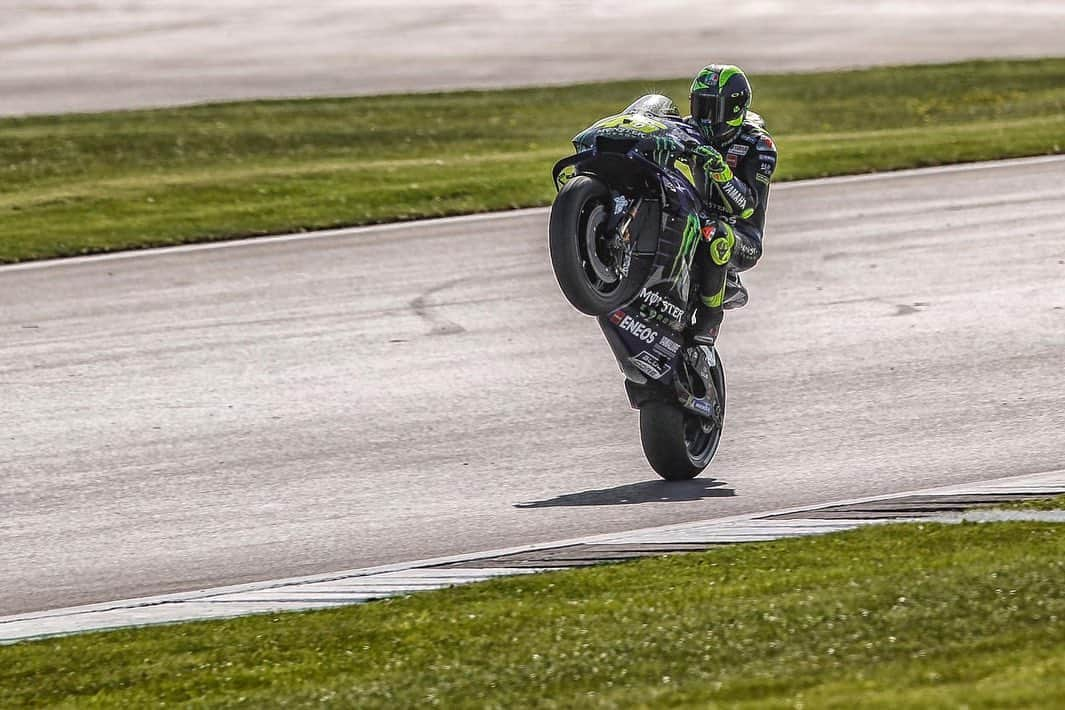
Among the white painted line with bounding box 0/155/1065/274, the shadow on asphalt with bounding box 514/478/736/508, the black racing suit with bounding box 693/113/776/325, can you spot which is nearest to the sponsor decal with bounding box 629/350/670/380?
the black racing suit with bounding box 693/113/776/325

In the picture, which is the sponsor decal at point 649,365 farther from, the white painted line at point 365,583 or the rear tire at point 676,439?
the white painted line at point 365,583

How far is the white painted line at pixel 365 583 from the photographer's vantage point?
24.7 feet

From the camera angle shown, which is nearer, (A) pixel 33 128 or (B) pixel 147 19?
(A) pixel 33 128

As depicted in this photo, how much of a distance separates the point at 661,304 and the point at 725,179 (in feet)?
2.45

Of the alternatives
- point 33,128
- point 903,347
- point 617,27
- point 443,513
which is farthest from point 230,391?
point 617,27

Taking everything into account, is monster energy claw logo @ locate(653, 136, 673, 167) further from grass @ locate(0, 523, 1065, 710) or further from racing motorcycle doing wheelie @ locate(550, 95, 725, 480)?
grass @ locate(0, 523, 1065, 710)

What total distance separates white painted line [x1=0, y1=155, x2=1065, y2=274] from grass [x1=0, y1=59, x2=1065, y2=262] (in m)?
0.22

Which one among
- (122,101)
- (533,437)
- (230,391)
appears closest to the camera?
(533,437)

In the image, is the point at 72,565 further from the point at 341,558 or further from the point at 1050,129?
the point at 1050,129

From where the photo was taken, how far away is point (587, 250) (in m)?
8.52

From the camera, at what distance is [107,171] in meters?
22.1

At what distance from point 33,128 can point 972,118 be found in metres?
13.8

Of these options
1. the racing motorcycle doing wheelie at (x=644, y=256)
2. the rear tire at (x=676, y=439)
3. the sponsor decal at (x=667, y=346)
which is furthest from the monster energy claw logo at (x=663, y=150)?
the rear tire at (x=676, y=439)

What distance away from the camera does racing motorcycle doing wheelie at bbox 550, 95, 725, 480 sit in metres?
8.50
